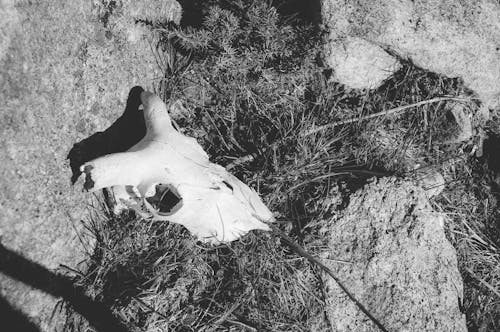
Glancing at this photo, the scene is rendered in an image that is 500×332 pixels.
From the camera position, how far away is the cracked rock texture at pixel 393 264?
251 cm

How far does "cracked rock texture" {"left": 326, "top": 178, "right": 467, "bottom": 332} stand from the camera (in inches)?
98.8

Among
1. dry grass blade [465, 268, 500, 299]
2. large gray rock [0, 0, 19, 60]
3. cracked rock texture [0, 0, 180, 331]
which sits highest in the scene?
large gray rock [0, 0, 19, 60]

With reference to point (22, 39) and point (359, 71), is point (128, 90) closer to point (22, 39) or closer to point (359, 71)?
point (22, 39)

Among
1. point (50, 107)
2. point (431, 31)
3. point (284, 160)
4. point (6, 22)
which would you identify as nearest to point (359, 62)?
point (431, 31)

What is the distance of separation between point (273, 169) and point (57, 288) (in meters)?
1.47

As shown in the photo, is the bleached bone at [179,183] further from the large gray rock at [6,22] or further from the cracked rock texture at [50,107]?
the large gray rock at [6,22]

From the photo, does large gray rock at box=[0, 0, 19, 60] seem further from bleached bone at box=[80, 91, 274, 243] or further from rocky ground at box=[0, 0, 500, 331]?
bleached bone at box=[80, 91, 274, 243]

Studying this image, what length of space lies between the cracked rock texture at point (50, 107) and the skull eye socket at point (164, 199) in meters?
0.41

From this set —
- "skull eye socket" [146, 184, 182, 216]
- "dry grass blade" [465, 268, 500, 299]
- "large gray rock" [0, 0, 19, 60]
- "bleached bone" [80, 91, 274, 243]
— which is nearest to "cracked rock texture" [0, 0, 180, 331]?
"large gray rock" [0, 0, 19, 60]

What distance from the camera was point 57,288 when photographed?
2.48 meters

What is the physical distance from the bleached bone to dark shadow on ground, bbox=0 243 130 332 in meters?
0.49

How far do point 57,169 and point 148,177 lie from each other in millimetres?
477

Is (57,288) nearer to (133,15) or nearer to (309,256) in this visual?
(309,256)

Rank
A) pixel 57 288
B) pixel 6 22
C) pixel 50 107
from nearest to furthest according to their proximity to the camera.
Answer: pixel 6 22, pixel 50 107, pixel 57 288
